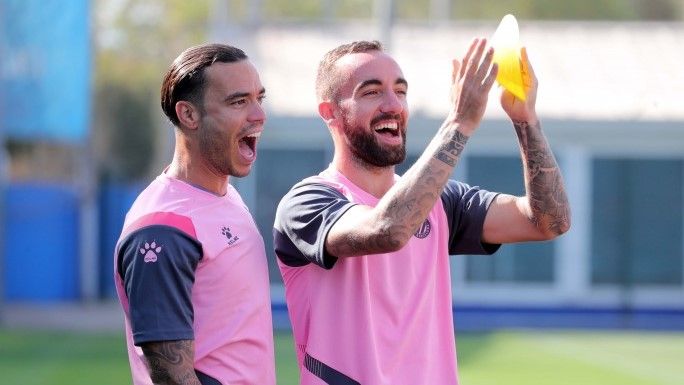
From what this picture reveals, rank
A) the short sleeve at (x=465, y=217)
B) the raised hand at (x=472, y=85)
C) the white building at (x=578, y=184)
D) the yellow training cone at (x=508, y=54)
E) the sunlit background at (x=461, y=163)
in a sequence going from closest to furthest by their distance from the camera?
1. the raised hand at (x=472, y=85)
2. the yellow training cone at (x=508, y=54)
3. the short sleeve at (x=465, y=217)
4. the sunlit background at (x=461, y=163)
5. the white building at (x=578, y=184)

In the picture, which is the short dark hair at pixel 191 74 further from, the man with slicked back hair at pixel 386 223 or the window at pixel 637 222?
the window at pixel 637 222

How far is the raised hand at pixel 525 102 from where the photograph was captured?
404 centimetres

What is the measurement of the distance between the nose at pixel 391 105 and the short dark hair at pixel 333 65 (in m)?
0.19

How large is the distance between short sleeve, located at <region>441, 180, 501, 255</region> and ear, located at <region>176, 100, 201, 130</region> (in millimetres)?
862

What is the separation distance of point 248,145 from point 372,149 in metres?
0.39

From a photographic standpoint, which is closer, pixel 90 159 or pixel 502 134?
pixel 502 134

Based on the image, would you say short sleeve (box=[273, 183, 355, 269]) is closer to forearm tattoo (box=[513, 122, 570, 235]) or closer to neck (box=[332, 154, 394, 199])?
A: neck (box=[332, 154, 394, 199])

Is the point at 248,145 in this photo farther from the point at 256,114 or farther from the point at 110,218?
the point at 110,218

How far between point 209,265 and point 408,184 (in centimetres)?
60

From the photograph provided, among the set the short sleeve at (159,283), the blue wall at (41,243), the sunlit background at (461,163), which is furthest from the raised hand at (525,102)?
the blue wall at (41,243)

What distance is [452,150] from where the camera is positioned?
3.82m

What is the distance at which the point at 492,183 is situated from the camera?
71.2ft

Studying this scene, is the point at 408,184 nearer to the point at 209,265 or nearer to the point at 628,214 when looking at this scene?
the point at 209,265

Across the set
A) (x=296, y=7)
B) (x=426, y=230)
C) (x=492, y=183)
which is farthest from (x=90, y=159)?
(x=296, y=7)
